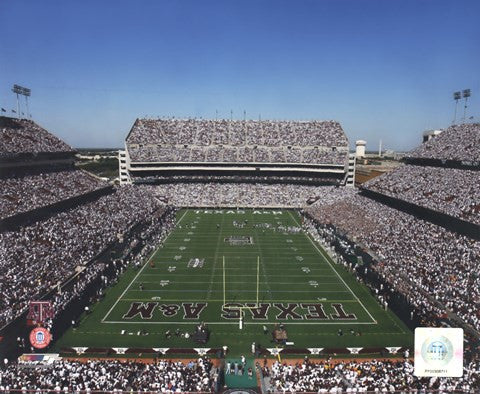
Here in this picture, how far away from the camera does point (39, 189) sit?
35.9 meters

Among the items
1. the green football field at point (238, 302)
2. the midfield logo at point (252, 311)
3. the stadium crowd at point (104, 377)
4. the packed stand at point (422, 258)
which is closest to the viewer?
the stadium crowd at point (104, 377)

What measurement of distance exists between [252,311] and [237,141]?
50000mm

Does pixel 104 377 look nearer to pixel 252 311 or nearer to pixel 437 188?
pixel 252 311

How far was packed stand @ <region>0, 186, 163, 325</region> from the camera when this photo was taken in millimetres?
21531

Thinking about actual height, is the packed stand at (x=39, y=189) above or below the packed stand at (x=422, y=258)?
above

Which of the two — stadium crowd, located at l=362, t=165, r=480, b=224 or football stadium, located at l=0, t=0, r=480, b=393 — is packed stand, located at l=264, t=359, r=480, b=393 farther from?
stadium crowd, located at l=362, t=165, r=480, b=224

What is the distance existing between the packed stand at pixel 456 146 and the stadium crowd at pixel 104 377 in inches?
1362

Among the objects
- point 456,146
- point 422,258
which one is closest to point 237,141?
point 456,146

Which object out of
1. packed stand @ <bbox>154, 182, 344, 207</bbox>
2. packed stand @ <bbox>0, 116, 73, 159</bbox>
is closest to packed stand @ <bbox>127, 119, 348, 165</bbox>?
packed stand @ <bbox>154, 182, 344, 207</bbox>

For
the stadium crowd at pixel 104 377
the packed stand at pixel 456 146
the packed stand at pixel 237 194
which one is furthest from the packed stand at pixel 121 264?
the packed stand at pixel 456 146

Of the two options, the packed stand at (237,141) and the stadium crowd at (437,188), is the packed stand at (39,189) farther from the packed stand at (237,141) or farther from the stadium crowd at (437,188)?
the stadium crowd at (437,188)

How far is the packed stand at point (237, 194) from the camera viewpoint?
Result: 61312 mm

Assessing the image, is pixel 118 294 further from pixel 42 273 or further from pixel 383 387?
pixel 383 387

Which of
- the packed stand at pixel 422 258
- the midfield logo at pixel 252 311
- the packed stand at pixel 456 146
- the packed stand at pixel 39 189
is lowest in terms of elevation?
the midfield logo at pixel 252 311
